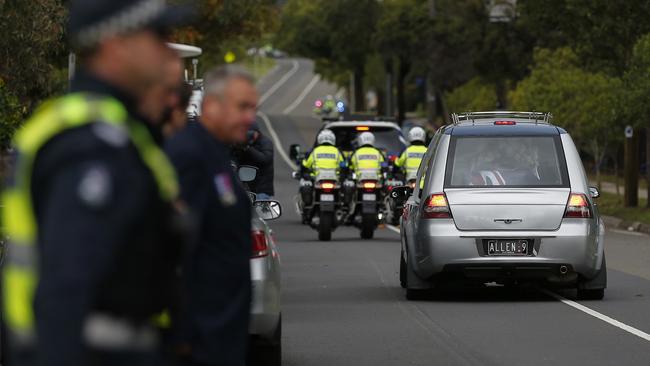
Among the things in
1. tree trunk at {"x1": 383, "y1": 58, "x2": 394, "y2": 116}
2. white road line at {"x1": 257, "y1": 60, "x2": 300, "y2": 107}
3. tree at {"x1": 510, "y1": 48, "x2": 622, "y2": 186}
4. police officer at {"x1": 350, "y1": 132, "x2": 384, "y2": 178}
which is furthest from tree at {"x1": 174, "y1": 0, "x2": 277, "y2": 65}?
white road line at {"x1": 257, "y1": 60, "x2": 300, "y2": 107}

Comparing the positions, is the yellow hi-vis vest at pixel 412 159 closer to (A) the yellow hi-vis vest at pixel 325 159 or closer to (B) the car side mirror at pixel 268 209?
(A) the yellow hi-vis vest at pixel 325 159

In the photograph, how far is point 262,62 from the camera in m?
173

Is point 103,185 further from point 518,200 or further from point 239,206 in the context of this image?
point 518,200

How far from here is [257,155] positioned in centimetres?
1853

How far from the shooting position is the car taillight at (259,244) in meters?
10.6

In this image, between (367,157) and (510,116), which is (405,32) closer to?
(367,157)

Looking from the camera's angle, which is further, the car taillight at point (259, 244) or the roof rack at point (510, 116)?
the roof rack at point (510, 116)

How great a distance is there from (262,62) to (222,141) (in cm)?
16750

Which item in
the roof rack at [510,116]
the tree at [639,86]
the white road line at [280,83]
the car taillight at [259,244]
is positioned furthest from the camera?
the white road line at [280,83]

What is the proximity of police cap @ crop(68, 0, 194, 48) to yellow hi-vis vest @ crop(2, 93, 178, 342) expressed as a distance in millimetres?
163

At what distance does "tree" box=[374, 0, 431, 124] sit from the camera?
231 feet

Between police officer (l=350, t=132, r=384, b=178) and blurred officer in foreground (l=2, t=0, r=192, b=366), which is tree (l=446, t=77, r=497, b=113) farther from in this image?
blurred officer in foreground (l=2, t=0, r=192, b=366)

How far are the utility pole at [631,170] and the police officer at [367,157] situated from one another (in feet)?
32.5

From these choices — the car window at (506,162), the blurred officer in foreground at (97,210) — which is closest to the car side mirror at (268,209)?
the car window at (506,162)
